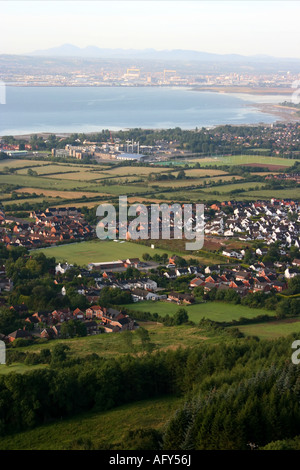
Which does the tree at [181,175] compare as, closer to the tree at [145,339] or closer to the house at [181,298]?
the house at [181,298]

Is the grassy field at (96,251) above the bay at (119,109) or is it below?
below

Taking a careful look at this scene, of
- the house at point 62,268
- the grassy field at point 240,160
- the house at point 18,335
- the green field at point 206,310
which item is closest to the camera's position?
the house at point 18,335

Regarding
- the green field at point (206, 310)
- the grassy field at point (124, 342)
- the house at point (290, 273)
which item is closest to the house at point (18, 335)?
the grassy field at point (124, 342)

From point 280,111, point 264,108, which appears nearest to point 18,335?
point 280,111

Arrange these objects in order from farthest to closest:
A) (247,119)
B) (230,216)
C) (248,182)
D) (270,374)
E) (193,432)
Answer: (247,119), (248,182), (230,216), (270,374), (193,432)

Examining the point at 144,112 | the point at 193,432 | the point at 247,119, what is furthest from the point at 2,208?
the point at 144,112

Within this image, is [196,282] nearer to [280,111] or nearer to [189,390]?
[189,390]

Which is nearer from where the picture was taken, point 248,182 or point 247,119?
point 248,182

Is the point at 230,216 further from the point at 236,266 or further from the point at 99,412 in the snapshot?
Answer: the point at 99,412

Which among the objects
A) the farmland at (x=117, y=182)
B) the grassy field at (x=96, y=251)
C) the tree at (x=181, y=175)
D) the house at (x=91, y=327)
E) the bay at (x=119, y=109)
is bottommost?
the house at (x=91, y=327)
